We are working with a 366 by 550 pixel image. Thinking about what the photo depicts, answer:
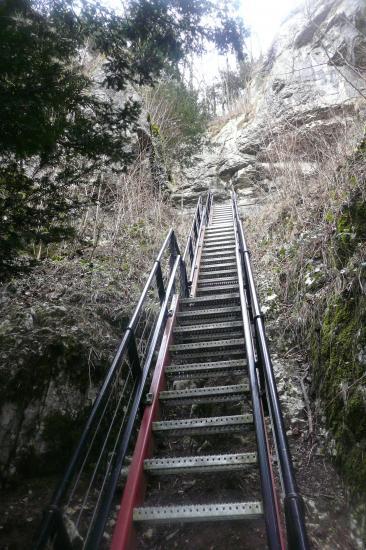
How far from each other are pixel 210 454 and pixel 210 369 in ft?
2.94

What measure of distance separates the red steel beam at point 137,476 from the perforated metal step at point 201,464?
108 mm

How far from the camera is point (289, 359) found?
454cm

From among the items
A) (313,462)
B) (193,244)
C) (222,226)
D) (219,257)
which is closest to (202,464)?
(313,462)

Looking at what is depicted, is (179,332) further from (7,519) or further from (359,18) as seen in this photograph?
(359,18)

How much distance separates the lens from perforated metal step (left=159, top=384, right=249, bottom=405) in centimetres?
361

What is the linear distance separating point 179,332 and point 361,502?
2869 millimetres

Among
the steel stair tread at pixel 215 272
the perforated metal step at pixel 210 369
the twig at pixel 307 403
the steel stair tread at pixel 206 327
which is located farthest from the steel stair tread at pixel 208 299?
A: the twig at pixel 307 403

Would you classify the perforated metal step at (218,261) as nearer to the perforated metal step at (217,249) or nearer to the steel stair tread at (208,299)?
the perforated metal step at (217,249)

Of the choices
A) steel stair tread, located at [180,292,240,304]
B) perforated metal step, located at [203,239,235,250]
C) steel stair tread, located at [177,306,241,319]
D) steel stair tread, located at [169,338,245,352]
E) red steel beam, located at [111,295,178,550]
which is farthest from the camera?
perforated metal step, located at [203,239,235,250]

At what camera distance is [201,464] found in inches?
111

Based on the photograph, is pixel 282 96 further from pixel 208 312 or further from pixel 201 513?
pixel 201 513

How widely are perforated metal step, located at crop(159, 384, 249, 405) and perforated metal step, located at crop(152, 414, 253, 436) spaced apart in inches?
13.8

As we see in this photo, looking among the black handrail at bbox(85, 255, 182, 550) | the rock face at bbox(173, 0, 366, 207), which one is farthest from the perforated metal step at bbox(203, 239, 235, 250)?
the black handrail at bbox(85, 255, 182, 550)

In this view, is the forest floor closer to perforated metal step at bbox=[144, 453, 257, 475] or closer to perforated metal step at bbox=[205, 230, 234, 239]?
perforated metal step at bbox=[144, 453, 257, 475]
